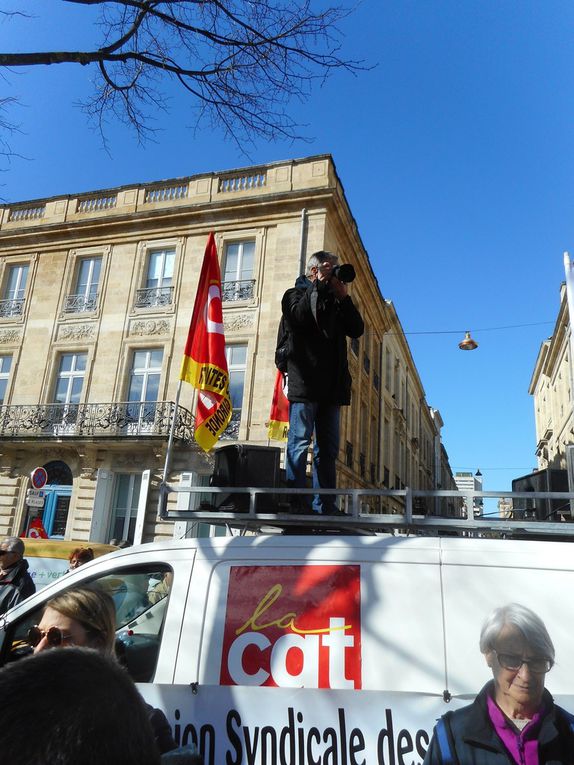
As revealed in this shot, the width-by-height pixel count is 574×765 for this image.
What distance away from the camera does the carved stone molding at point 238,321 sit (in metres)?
18.2

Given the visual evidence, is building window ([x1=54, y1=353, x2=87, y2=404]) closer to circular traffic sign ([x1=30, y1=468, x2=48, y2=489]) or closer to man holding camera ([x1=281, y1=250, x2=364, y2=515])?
circular traffic sign ([x1=30, y1=468, x2=48, y2=489])

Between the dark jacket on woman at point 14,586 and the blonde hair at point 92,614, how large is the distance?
8.52 feet

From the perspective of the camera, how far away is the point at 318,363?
4332 mm

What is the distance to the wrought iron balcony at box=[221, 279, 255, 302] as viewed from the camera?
18.6 metres

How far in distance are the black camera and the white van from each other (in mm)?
1841

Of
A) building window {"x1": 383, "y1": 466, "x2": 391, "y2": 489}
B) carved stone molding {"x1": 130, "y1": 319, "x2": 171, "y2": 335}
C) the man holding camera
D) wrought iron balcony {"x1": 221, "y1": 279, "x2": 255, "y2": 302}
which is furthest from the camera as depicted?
building window {"x1": 383, "y1": 466, "x2": 391, "y2": 489}

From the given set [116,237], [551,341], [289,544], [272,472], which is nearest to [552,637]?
[289,544]

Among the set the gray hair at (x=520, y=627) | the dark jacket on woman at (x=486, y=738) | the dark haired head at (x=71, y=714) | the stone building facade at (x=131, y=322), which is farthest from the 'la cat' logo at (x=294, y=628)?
the stone building facade at (x=131, y=322)

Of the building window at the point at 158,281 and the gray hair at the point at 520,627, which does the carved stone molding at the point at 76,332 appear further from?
the gray hair at the point at 520,627

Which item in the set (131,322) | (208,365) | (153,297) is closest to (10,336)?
(131,322)

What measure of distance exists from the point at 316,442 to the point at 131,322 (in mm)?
16227

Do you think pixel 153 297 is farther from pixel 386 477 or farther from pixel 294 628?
pixel 294 628

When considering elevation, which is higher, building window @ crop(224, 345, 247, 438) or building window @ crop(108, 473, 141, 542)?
building window @ crop(224, 345, 247, 438)

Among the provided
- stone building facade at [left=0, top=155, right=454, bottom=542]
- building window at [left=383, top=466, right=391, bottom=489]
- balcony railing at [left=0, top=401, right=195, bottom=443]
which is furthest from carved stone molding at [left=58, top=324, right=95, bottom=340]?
building window at [left=383, top=466, right=391, bottom=489]
